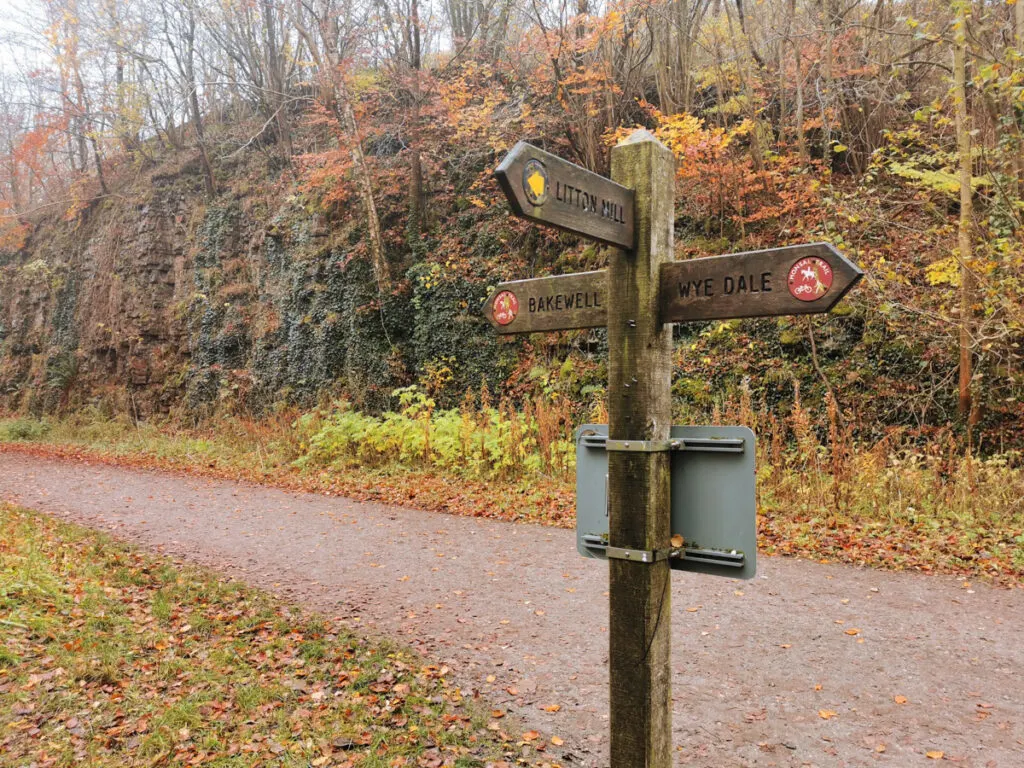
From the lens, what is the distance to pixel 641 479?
2.48 metres

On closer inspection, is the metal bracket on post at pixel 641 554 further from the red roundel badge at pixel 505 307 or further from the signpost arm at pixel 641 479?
the red roundel badge at pixel 505 307

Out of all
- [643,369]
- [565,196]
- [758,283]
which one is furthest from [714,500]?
[565,196]

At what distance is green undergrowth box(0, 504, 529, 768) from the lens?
3.62 m

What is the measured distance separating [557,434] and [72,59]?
76.5 feet

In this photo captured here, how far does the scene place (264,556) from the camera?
24.2 feet

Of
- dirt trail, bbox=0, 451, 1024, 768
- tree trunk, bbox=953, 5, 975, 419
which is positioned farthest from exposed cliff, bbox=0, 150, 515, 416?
tree trunk, bbox=953, 5, 975, 419

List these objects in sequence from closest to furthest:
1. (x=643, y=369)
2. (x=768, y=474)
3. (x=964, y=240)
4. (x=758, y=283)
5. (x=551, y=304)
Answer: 1. (x=758, y=283)
2. (x=643, y=369)
3. (x=551, y=304)
4. (x=768, y=474)
5. (x=964, y=240)

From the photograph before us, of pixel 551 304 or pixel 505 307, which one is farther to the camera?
pixel 505 307

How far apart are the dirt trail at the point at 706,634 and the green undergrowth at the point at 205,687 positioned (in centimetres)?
41

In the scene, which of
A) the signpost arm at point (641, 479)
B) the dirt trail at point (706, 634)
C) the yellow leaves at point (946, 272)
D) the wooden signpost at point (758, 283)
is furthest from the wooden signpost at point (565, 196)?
the yellow leaves at point (946, 272)

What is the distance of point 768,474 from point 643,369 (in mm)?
6633

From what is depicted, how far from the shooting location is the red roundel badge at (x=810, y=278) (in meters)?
2.25

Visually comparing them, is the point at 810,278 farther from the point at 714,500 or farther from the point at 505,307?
the point at 505,307

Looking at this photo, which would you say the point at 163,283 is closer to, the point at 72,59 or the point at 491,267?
the point at 72,59
